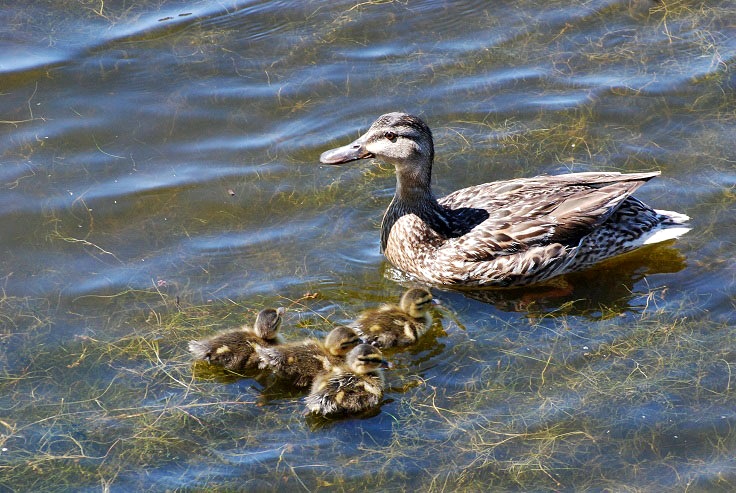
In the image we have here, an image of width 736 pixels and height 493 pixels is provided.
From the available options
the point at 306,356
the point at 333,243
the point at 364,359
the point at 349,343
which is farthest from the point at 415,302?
the point at 333,243

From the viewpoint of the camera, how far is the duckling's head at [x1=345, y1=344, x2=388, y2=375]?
5.89 m

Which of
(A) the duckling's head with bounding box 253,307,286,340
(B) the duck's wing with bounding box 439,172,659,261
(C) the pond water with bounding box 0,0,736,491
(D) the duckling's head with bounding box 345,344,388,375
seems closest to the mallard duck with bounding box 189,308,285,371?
(A) the duckling's head with bounding box 253,307,286,340

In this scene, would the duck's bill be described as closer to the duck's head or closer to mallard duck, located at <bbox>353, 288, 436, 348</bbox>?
the duck's head

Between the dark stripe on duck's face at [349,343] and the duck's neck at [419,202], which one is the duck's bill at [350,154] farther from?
the dark stripe on duck's face at [349,343]

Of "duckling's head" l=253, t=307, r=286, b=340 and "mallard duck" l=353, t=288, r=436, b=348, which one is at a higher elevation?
"duckling's head" l=253, t=307, r=286, b=340

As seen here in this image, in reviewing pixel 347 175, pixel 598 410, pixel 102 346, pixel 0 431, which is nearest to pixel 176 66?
pixel 347 175

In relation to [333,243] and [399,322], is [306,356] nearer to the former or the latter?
[399,322]

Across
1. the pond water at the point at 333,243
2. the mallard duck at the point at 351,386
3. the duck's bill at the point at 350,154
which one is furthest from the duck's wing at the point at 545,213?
the mallard duck at the point at 351,386

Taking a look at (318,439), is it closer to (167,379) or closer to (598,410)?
(167,379)

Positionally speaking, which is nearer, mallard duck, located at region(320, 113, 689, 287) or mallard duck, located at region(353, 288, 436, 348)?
mallard duck, located at region(353, 288, 436, 348)

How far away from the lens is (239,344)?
6043 millimetres

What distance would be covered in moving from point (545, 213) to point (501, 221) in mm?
294

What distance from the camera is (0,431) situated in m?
5.75

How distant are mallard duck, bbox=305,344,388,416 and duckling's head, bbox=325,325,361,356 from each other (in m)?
0.07
